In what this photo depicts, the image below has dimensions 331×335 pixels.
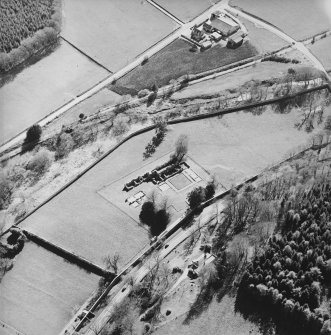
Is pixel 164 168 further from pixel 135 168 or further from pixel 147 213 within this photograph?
pixel 147 213

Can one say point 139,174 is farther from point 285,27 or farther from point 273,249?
point 285,27

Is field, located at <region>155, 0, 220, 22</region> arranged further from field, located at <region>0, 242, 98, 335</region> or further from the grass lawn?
field, located at <region>0, 242, 98, 335</region>

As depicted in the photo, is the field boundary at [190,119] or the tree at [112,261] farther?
the field boundary at [190,119]

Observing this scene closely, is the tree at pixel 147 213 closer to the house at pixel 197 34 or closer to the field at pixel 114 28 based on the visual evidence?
the field at pixel 114 28

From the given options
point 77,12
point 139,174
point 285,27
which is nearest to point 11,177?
point 139,174

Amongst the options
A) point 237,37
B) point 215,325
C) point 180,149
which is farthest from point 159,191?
point 237,37

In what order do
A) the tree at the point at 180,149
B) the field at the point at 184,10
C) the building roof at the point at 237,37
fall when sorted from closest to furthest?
the tree at the point at 180,149, the building roof at the point at 237,37, the field at the point at 184,10

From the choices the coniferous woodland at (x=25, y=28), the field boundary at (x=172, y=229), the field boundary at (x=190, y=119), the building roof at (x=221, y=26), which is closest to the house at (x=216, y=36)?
the building roof at (x=221, y=26)
